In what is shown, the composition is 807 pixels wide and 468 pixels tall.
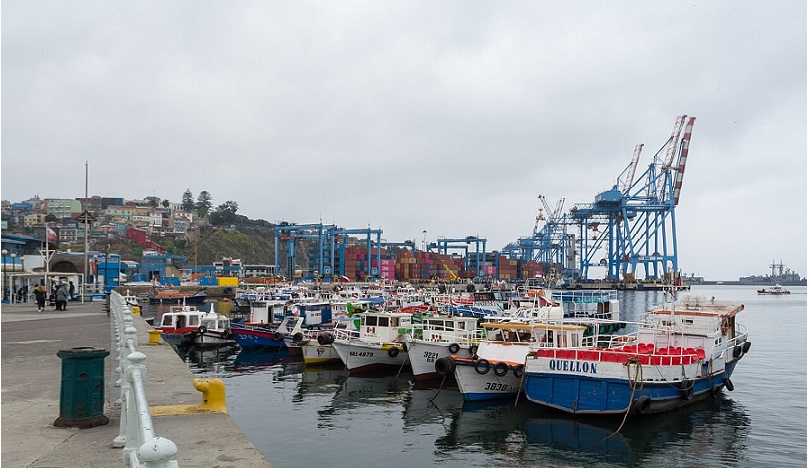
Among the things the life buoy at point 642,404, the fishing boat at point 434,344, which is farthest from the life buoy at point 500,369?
the life buoy at point 642,404

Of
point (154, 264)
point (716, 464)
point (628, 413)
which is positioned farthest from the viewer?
point (154, 264)

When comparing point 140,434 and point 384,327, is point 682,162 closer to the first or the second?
point 384,327

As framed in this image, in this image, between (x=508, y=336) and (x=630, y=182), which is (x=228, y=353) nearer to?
(x=508, y=336)

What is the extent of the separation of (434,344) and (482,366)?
16.1ft

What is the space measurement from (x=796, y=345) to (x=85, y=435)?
60370mm

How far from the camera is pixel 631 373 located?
22.2 m

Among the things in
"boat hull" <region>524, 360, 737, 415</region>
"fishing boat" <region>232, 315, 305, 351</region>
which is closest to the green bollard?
"boat hull" <region>524, 360, 737, 415</region>

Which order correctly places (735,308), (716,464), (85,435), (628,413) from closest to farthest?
(85,435), (716,464), (628,413), (735,308)

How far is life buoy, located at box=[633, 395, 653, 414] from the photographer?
2222 centimetres

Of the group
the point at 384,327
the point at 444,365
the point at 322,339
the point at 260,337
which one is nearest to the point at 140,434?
the point at 444,365

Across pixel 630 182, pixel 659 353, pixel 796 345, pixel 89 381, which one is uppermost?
pixel 630 182

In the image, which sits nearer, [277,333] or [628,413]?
[628,413]

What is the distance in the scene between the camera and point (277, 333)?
42750 mm

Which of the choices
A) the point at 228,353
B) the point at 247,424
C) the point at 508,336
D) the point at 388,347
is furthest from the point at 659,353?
the point at 228,353
